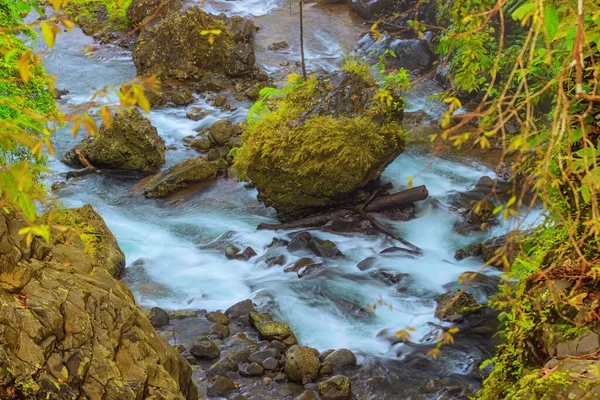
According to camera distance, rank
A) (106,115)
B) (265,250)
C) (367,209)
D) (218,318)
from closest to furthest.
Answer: (106,115), (218,318), (265,250), (367,209)

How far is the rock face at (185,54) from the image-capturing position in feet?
48.8

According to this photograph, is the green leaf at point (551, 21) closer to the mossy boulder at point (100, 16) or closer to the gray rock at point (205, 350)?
the gray rock at point (205, 350)

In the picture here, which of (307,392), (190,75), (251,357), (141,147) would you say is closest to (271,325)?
(251,357)

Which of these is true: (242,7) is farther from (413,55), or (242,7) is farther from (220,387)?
(220,387)

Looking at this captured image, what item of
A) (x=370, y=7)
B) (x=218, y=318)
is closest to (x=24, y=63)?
(x=218, y=318)

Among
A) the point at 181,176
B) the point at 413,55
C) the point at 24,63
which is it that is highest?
the point at 24,63

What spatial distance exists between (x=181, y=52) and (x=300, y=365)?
11.3 metres

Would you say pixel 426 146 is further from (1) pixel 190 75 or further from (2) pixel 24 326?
(2) pixel 24 326

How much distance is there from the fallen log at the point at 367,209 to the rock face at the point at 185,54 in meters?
7.19

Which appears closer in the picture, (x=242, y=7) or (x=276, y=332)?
(x=276, y=332)

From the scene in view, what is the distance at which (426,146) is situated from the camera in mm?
11281

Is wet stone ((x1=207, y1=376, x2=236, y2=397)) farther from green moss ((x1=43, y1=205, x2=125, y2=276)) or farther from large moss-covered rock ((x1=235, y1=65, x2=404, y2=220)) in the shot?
large moss-covered rock ((x1=235, y1=65, x2=404, y2=220))

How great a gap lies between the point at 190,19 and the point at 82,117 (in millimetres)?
14236

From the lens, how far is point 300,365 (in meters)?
5.60
